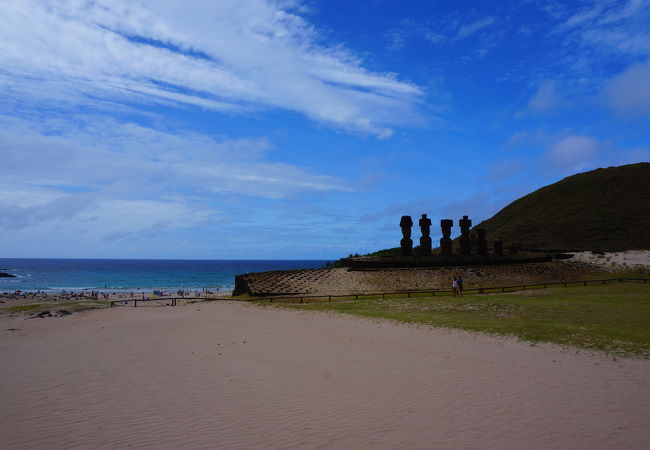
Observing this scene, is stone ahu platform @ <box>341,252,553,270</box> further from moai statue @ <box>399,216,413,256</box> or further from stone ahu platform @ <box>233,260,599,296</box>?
moai statue @ <box>399,216,413,256</box>

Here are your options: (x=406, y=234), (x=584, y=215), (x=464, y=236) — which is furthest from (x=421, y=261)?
(x=584, y=215)

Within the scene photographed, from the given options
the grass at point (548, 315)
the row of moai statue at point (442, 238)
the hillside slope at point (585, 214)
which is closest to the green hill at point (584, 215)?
the hillside slope at point (585, 214)

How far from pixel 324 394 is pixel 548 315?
1393 cm

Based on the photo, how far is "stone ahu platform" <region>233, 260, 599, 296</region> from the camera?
3462 centimetres

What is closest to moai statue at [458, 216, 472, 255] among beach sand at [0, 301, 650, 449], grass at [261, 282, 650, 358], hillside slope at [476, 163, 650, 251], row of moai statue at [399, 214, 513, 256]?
row of moai statue at [399, 214, 513, 256]

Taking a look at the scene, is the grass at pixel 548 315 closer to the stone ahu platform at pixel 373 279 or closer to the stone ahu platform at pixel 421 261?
the stone ahu platform at pixel 373 279

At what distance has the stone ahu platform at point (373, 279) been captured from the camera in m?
34.6

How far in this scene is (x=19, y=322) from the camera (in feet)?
87.8

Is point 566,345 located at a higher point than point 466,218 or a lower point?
lower

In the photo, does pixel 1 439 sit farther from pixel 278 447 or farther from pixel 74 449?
pixel 278 447

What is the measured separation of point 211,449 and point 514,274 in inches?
1550

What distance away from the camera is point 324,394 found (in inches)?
384

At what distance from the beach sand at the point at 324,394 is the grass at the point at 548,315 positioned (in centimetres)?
155

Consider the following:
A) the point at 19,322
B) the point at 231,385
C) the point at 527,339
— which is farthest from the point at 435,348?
the point at 19,322
